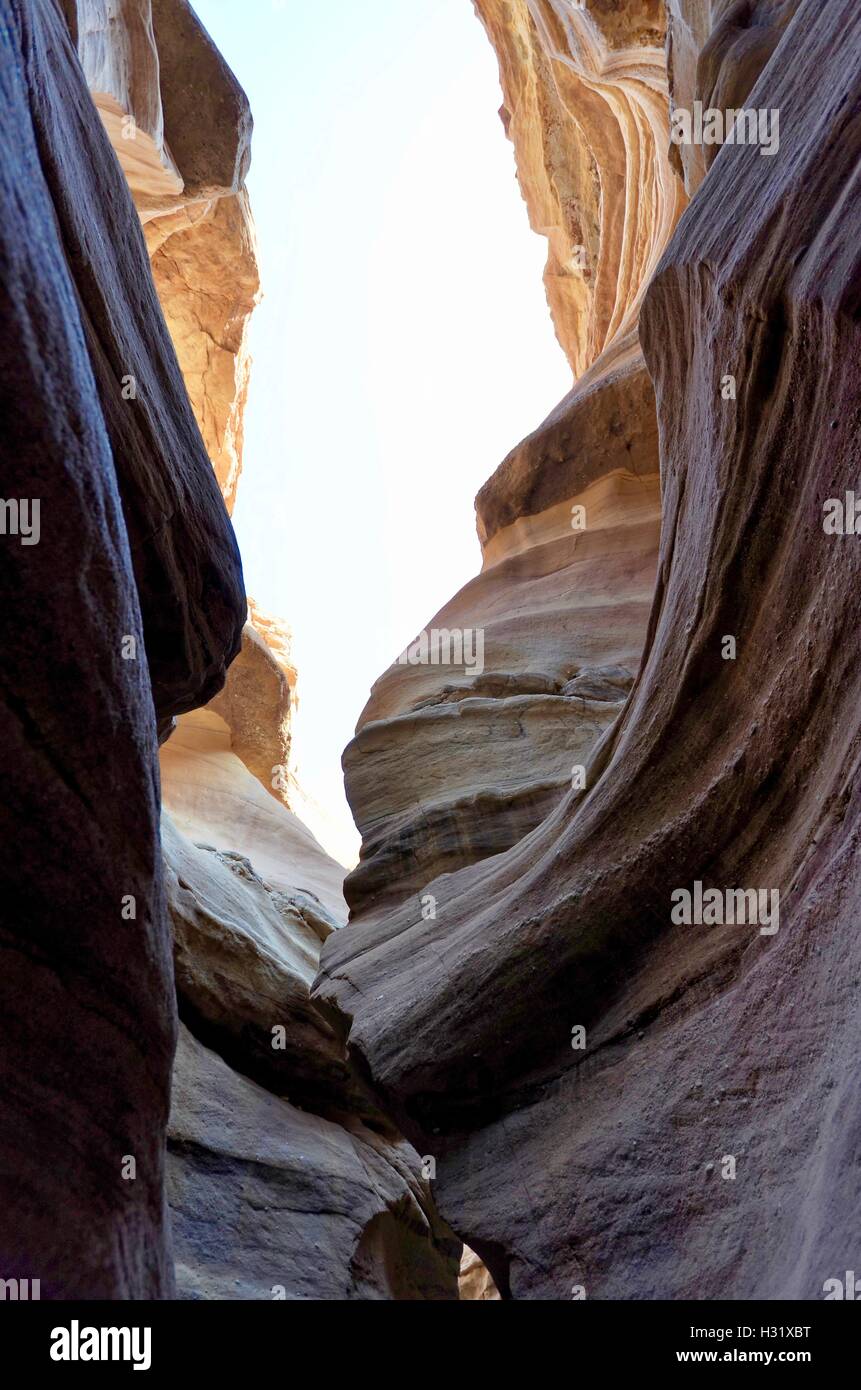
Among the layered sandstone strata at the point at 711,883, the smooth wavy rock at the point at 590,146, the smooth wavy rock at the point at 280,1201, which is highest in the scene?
the smooth wavy rock at the point at 590,146

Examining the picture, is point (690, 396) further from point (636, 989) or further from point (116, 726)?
point (116, 726)

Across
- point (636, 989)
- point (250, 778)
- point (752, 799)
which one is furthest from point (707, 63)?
point (250, 778)

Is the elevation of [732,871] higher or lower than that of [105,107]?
lower

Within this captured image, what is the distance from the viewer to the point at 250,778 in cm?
1438

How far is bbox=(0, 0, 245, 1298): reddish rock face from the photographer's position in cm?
264

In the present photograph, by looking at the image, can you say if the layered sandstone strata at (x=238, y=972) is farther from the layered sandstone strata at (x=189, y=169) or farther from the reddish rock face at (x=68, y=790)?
the reddish rock face at (x=68, y=790)

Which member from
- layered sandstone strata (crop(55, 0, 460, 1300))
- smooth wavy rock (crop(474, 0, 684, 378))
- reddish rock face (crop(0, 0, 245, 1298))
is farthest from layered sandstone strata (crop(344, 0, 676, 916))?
reddish rock face (crop(0, 0, 245, 1298))

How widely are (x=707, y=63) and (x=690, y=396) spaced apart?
255cm

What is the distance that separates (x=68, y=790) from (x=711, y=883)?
2.44 m

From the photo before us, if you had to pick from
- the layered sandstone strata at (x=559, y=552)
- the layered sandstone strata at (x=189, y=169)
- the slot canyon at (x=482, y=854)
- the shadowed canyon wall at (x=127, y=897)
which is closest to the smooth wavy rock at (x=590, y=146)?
the layered sandstone strata at (x=559, y=552)

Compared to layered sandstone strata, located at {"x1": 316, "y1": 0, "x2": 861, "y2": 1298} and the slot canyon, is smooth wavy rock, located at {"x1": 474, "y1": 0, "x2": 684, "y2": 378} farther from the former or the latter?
layered sandstone strata, located at {"x1": 316, "y1": 0, "x2": 861, "y2": 1298}

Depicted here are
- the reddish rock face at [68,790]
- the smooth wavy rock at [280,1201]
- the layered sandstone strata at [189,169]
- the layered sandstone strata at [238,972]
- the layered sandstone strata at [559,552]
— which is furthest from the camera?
the layered sandstone strata at [189,169]

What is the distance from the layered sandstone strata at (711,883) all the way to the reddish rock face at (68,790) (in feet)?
4.66

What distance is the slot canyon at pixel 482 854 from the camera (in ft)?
9.80
